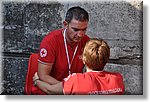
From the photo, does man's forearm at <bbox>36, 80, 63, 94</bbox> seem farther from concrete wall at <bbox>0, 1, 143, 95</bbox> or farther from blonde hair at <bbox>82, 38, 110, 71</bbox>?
blonde hair at <bbox>82, 38, 110, 71</bbox>

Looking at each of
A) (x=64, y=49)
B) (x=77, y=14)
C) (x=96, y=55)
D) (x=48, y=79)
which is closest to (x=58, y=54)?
(x=64, y=49)

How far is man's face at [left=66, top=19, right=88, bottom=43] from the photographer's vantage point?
1.87m

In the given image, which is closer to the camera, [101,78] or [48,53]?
[101,78]

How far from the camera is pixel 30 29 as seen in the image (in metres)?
1.93

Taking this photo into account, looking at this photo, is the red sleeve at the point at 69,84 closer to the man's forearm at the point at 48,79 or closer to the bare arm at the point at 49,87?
the bare arm at the point at 49,87

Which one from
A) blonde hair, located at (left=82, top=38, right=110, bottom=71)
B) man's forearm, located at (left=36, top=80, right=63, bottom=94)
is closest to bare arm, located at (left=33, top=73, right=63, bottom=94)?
man's forearm, located at (left=36, top=80, right=63, bottom=94)

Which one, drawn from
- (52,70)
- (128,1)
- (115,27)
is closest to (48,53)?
(52,70)

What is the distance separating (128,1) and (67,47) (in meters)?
0.47

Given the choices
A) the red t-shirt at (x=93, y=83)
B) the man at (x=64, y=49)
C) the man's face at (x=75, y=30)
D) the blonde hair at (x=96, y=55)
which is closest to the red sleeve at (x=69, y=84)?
the red t-shirt at (x=93, y=83)

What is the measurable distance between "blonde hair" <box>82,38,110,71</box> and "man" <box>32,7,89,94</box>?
0.25 m

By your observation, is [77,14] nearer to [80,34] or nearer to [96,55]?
[80,34]

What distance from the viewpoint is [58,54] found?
1.88m

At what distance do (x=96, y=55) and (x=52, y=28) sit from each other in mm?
455

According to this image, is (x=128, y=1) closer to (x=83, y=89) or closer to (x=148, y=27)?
(x=148, y=27)
